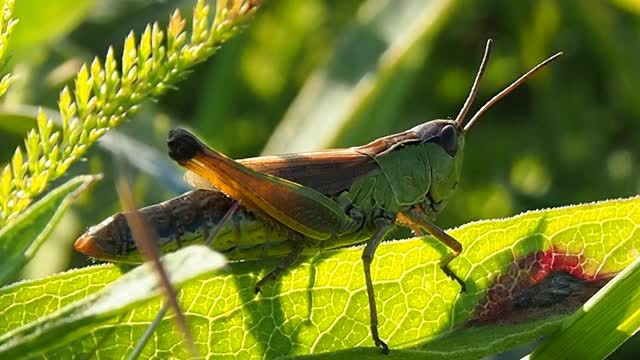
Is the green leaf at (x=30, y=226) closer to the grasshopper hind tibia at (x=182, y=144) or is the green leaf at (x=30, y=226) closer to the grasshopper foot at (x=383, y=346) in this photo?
the grasshopper foot at (x=383, y=346)

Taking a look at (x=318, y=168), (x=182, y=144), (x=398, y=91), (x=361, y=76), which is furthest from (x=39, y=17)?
(x=398, y=91)

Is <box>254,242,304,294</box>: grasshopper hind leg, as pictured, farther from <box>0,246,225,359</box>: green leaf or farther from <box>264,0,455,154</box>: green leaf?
<box>264,0,455,154</box>: green leaf

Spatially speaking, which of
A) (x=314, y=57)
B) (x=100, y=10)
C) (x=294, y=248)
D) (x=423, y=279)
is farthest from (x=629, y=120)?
(x=423, y=279)

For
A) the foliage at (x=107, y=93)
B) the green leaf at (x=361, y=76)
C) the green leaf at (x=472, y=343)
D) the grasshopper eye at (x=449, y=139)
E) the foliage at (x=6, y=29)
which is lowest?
the green leaf at (x=472, y=343)

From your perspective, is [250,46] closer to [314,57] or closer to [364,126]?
[314,57]

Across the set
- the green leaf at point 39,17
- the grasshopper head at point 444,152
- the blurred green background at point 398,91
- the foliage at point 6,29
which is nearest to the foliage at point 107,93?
the foliage at point 6,29
